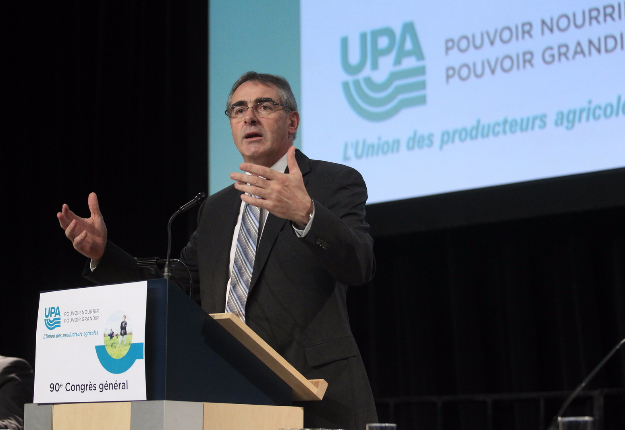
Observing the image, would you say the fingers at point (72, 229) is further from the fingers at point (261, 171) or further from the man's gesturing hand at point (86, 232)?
the fingers at point (261, 171)

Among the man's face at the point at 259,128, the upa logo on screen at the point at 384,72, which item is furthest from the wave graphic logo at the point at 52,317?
the upa logo on screen at the point at 384,72

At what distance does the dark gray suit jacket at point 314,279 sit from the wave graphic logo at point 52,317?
1.58 feet

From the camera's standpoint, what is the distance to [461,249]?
378 centimetres

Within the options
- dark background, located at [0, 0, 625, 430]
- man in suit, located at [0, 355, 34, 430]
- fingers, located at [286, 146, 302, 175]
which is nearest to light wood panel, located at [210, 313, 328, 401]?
fingers, located at [286, 146, 302, 175]

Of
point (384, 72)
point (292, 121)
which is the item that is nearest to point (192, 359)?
point (292, 121)

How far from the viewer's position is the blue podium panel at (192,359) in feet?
4.13

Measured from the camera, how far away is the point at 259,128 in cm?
207

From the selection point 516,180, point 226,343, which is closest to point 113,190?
point 516,180

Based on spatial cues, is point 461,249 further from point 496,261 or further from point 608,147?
point 608,147

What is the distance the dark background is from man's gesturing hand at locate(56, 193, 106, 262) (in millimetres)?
1927

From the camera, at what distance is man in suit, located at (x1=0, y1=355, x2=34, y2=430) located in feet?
8.14

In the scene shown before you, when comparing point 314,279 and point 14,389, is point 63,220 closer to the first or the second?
point 314,279

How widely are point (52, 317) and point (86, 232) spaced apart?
Answer: 0.48 metres

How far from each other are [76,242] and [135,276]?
18cm
